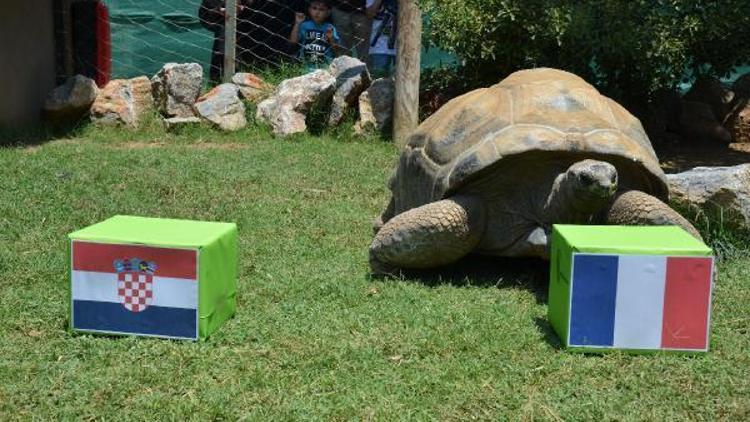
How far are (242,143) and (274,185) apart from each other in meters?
2.05

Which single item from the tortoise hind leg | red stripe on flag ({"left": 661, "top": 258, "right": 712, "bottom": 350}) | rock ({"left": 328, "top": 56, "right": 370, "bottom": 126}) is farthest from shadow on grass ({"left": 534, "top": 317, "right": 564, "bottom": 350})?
rock ({"left": 328, "top": 56, "right": 370, "bottom": 126})

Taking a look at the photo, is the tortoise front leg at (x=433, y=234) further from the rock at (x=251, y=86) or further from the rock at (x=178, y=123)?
the rock at (x=251, y=86)

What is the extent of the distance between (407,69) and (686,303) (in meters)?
5.46

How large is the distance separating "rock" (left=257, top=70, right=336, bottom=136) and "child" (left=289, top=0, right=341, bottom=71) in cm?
99

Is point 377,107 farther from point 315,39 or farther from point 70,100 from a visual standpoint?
point 70,100

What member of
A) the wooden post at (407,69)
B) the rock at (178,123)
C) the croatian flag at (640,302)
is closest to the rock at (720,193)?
the croatian flag at (640,302)

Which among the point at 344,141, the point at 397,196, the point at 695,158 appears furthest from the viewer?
the point at 344,141

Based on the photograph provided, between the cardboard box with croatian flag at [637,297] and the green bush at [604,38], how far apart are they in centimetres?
445

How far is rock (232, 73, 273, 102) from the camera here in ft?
31.4

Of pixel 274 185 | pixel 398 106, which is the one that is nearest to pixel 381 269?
pixel 274 185

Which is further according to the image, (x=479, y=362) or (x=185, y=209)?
(x=185, y=209)

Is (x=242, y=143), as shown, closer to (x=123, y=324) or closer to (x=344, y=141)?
(x=344, y=141)

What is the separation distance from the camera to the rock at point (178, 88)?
364 inches

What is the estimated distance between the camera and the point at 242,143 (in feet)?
28.6
